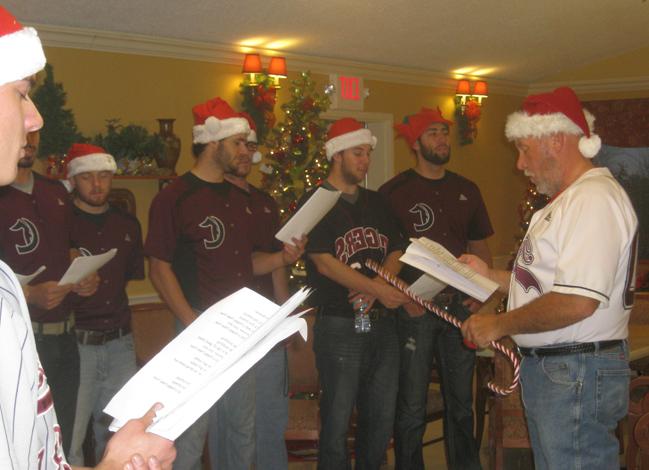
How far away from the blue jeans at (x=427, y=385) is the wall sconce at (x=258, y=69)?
10.5 ft

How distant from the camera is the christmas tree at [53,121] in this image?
5.13m

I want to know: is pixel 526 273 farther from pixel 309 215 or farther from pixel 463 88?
pixel 463 88

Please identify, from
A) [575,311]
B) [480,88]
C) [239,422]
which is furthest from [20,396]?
[480,88]

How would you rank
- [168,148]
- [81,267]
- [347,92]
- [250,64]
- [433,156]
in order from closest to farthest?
[81,267] < [433,156] < [168,148] < [250,64] < [347,92]

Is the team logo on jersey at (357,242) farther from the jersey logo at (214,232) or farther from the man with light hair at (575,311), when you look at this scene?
the man with light hair at (575,311)

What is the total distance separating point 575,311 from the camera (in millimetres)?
2434

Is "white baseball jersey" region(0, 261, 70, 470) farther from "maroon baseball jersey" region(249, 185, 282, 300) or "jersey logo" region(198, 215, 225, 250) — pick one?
"maroon baseball jersey" region(249, 185, 282, 300)

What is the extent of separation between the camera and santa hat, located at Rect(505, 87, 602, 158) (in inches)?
107

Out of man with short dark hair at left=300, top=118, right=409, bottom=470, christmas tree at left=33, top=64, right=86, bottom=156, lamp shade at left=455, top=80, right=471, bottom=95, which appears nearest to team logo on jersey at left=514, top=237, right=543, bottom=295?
man with short dark hair at left=300, top=118, right=409, bottom=470

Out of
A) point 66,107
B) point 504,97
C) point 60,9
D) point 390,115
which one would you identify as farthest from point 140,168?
point 504,97

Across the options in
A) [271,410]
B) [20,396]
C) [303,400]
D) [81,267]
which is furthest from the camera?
[303,400]

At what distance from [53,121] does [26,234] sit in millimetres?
2005

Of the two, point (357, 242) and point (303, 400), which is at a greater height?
point (357, 242)

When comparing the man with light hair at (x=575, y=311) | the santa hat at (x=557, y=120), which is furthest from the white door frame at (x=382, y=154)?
the man with light hair at (x=575, y=311)
